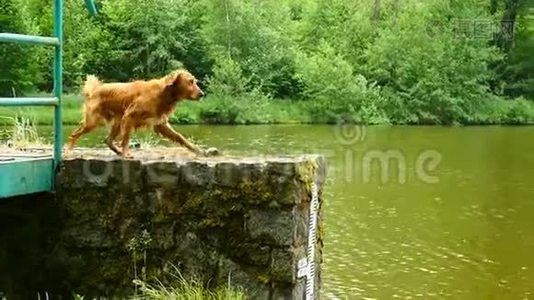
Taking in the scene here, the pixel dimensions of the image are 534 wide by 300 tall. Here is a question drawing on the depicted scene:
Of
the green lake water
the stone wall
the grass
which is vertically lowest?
the green lake water

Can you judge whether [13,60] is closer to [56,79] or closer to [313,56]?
[313,56]

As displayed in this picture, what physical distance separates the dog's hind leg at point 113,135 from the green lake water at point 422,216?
105cm

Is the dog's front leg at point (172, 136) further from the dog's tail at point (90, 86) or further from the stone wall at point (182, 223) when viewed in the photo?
the stone wall at point (182, 223)

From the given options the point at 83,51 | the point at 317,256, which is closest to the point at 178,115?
the point at 83,51

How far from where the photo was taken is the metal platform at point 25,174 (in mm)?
5691

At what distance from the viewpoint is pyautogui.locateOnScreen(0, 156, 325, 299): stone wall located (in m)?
5.76

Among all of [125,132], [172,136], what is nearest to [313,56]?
[172,136]

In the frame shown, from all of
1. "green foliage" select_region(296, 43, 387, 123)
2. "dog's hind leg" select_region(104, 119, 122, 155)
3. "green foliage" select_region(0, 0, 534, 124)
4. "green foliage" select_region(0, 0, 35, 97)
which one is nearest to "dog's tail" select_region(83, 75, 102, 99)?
"dog's hind leg" select_region(104, 119, 122, 155)

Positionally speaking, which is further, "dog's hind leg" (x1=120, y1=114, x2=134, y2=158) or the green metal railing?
"dog's hind leg" (x1=120, y1=114, x2=134, y2=158)

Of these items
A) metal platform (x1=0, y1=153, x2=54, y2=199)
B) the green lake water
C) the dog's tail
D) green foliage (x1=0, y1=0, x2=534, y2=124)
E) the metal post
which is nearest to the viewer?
metal platform (x1=0, y1=153, x2=54, y2=199)

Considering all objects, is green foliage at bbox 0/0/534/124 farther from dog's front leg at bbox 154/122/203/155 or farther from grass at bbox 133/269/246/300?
grass at bbox 133/269/246/300

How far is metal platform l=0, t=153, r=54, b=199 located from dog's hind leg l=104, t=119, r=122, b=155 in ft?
1.43

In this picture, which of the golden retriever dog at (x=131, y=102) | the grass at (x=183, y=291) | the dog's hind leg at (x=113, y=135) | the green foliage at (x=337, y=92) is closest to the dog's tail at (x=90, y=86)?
the golden retriever dog at (x=131, y=102)

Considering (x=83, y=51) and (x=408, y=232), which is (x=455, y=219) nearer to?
(x=408, y=232)
